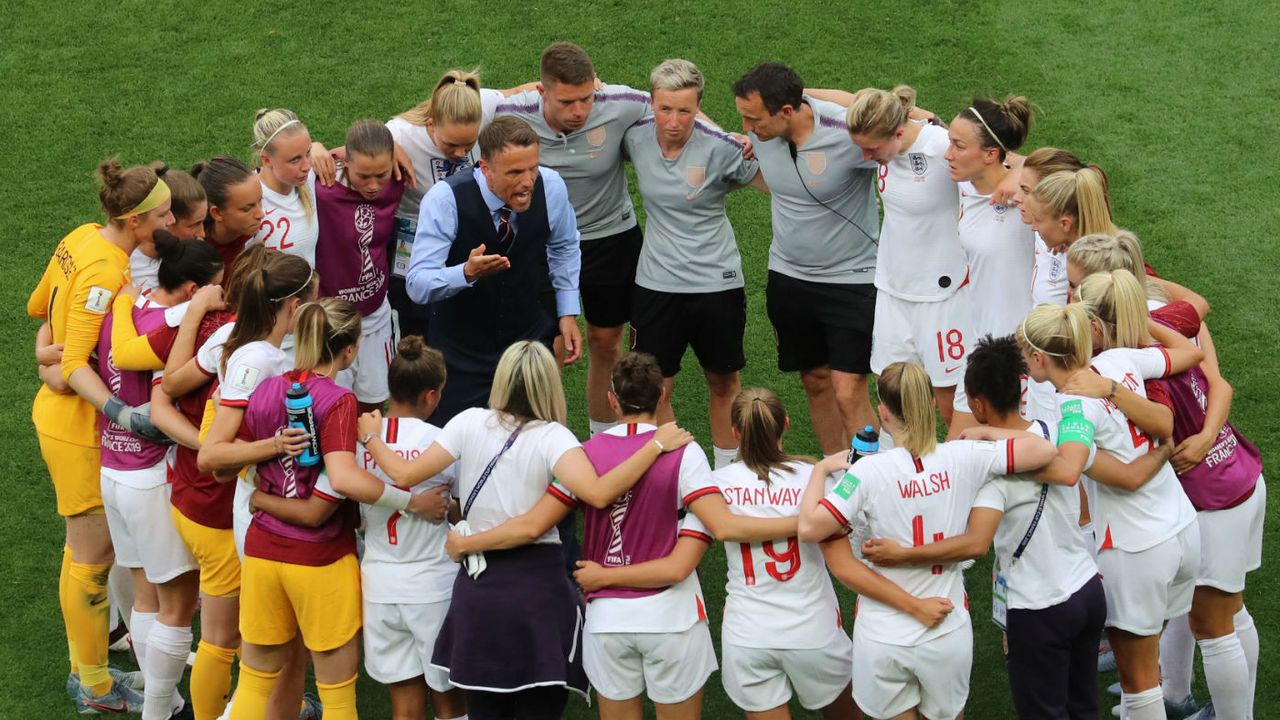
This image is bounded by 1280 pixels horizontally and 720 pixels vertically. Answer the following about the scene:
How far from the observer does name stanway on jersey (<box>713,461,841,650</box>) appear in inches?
192

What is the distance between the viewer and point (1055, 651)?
4.95m

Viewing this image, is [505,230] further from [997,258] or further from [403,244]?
[997,258]

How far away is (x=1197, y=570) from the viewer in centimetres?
522

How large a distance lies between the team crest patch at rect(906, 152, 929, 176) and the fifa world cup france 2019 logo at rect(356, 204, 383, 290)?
7.65ft

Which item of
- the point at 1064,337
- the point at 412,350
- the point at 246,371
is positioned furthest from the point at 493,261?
the point at 1064,337

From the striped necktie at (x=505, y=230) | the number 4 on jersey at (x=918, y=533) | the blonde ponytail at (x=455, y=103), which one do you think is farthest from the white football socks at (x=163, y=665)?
the number 4 on jersey at (x=918, y=533)

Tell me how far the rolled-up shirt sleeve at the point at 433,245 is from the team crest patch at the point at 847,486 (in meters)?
2.03

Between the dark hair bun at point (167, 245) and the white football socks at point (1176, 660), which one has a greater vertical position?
the dark hair bun at point (167, 245)

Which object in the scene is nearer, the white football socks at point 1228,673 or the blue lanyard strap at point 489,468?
the blue lanyard strap at point 489,468

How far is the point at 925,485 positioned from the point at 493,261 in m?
2.02

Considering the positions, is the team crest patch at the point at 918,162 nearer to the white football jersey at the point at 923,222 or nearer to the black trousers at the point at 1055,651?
the white football jersey at the point at 923,222

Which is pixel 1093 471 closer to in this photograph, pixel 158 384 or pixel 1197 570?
pixel 1197 570

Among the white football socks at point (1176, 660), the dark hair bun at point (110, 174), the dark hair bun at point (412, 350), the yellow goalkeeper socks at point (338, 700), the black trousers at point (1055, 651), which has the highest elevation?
the dark hair bun at point (110, 174)

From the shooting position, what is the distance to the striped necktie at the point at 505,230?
6.17 metres
